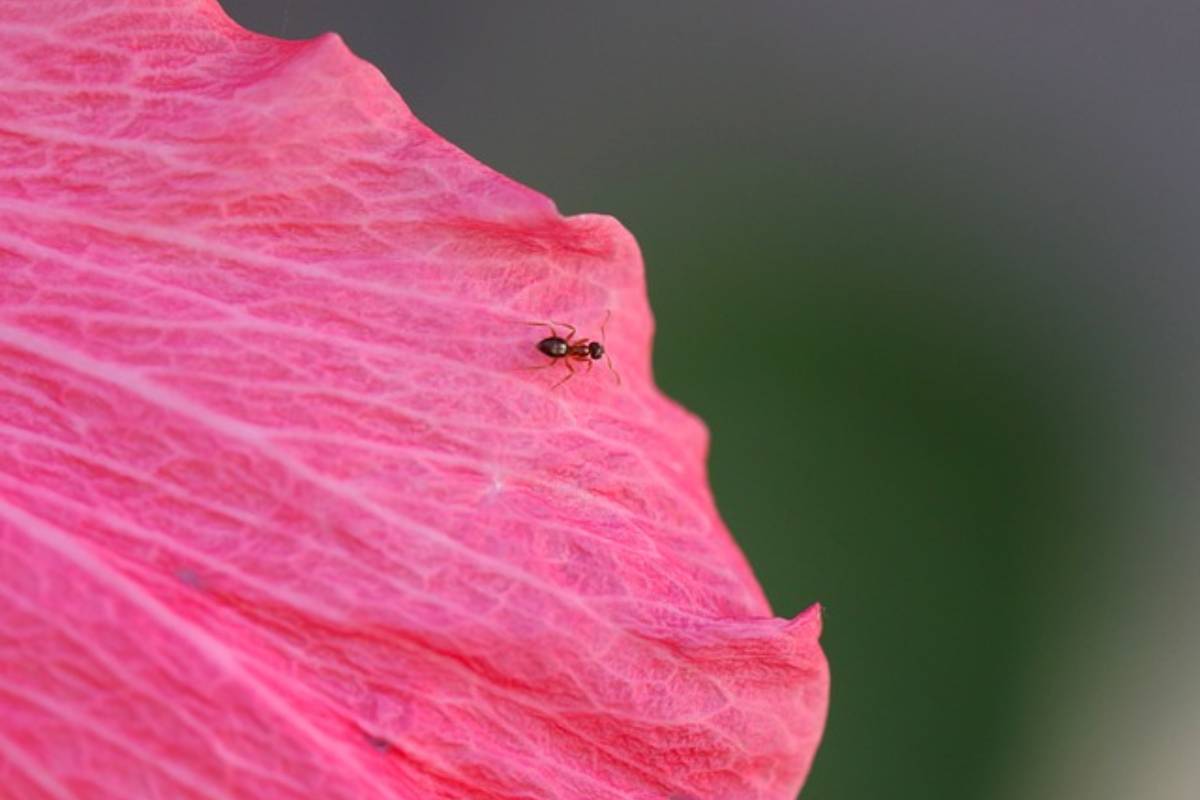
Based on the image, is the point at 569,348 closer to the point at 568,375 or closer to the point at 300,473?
the point at 568,375

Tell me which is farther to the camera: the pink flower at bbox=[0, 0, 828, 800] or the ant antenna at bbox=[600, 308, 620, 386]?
the ant antenna at bbox=[600, 308, 620, 386]

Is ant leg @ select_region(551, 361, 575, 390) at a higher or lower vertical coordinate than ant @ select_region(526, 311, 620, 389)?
lower

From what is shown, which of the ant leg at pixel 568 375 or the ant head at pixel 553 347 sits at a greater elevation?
the ant head at pixel 553 347

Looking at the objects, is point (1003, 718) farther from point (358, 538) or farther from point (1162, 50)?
point (358, 538)

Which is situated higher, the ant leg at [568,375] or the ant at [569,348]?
the ant at [569,348]

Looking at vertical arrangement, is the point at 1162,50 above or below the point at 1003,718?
above

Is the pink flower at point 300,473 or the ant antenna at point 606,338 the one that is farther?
the ant antenna at point 606,338

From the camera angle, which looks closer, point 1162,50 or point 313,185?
point 313,185

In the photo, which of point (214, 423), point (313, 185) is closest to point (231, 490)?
point (214, 423)
